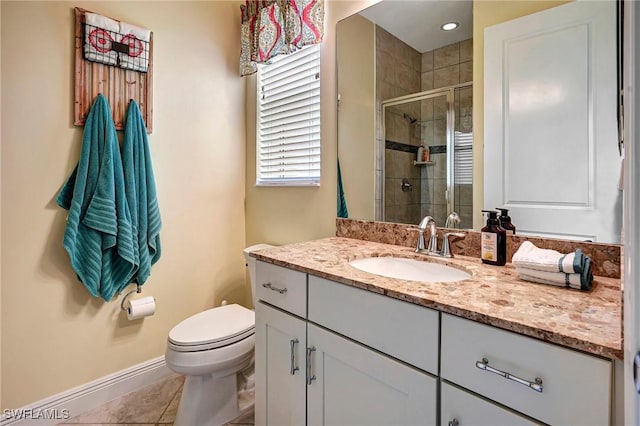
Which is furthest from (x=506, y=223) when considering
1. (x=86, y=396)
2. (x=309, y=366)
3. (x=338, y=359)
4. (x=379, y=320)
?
(x=86, y=396)

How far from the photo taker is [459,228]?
1.34 metres

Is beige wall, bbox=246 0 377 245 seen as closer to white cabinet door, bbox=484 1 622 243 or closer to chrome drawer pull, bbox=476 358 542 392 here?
white cabinet door, bbox=484 1 622 243

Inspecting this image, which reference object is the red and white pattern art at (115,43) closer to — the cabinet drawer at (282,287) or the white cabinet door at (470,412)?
the cabinet drawer at (282,287)

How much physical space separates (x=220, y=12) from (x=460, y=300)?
2221mm

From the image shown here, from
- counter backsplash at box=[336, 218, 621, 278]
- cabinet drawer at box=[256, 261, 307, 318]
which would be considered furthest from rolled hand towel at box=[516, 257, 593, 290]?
cabinet drawer at box=[256, 261, 307, 318]

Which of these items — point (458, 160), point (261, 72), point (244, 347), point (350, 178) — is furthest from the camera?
point (261, 72)

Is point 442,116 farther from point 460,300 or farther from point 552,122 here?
point 460,300

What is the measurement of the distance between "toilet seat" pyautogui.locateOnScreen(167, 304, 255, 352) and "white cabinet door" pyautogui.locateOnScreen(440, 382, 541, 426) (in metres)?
1.02

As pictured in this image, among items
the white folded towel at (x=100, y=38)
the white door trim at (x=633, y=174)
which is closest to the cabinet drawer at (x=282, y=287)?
the white door trim at (x=633, y=174)

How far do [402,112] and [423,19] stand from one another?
15.7 inches

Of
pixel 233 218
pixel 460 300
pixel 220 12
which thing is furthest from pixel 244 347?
pixel 220 12

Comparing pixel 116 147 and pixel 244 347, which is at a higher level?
pixel 116 147

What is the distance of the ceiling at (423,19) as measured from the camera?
132cm

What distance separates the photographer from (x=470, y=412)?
0.76 m
